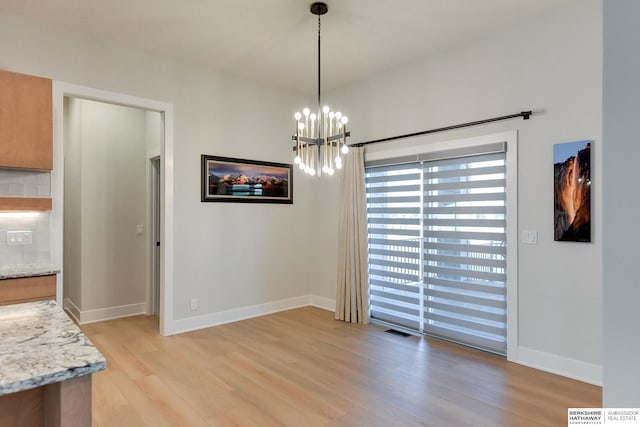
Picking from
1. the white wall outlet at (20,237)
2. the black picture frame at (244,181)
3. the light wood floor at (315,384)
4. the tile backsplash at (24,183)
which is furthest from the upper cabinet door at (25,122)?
the light wood floor at (315,384)

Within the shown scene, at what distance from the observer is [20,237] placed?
3.23 metres

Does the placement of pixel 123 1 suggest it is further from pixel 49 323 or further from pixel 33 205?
pixel 49 323

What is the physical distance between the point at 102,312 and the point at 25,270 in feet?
6.19

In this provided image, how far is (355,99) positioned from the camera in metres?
4.89

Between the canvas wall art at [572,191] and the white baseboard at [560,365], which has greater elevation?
the canvas wall art at [572,191]

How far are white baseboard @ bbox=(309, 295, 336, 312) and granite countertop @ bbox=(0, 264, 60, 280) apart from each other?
126 inches

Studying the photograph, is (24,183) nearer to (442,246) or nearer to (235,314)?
(235,314)

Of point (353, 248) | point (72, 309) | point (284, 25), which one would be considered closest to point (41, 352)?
point (284, 25)

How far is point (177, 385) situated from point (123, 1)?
10.1 feet

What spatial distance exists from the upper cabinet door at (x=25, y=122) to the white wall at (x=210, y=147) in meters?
0.44

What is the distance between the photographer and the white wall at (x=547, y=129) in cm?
295

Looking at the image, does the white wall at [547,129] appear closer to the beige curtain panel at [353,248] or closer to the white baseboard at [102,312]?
the beige curtain panel at [353,248]

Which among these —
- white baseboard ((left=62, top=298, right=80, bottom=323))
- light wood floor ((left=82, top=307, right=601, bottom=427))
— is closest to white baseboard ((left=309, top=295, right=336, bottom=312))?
light wood floor ((left=82, top=307, right=601, bottom=427))

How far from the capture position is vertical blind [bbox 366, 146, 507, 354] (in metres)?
3.52
